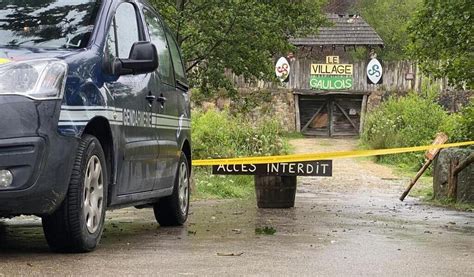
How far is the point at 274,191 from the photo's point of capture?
517 inches

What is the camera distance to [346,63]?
41250 mm

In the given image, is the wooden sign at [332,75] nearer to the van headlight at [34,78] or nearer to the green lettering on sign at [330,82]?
the green lettering on sign at [330,82]

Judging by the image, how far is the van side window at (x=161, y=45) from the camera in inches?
334

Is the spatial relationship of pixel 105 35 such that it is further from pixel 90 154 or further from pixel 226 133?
pixel 226 133

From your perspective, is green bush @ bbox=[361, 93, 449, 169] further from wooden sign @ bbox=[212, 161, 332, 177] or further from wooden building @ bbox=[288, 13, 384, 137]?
wooden sign @ bbox=[212, 161, 332, 177]

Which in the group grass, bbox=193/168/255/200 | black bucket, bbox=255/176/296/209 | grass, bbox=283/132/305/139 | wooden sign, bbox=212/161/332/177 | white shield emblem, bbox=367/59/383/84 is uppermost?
wooden sign, bbox=212/161/332/177

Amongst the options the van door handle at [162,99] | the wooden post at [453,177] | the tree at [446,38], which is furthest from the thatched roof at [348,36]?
the van door handle at [162,99]

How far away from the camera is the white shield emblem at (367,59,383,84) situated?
132ft

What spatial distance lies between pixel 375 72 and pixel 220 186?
2353 centimetres

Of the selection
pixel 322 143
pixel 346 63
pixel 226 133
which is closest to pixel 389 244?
pixel 226 133

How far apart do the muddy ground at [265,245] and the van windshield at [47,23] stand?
1405 millimetres

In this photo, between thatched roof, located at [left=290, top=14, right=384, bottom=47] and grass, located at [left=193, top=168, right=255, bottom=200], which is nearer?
grass, located at [left=193, top=168, right=255, bottom=200]

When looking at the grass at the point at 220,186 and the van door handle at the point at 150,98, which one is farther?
the grass at the point at 220,186

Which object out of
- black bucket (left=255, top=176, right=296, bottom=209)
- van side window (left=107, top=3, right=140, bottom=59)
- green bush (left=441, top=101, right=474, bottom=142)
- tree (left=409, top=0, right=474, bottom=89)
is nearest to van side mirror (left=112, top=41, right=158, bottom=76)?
van side window (left=107, top=3, right=140, bottom=59)
